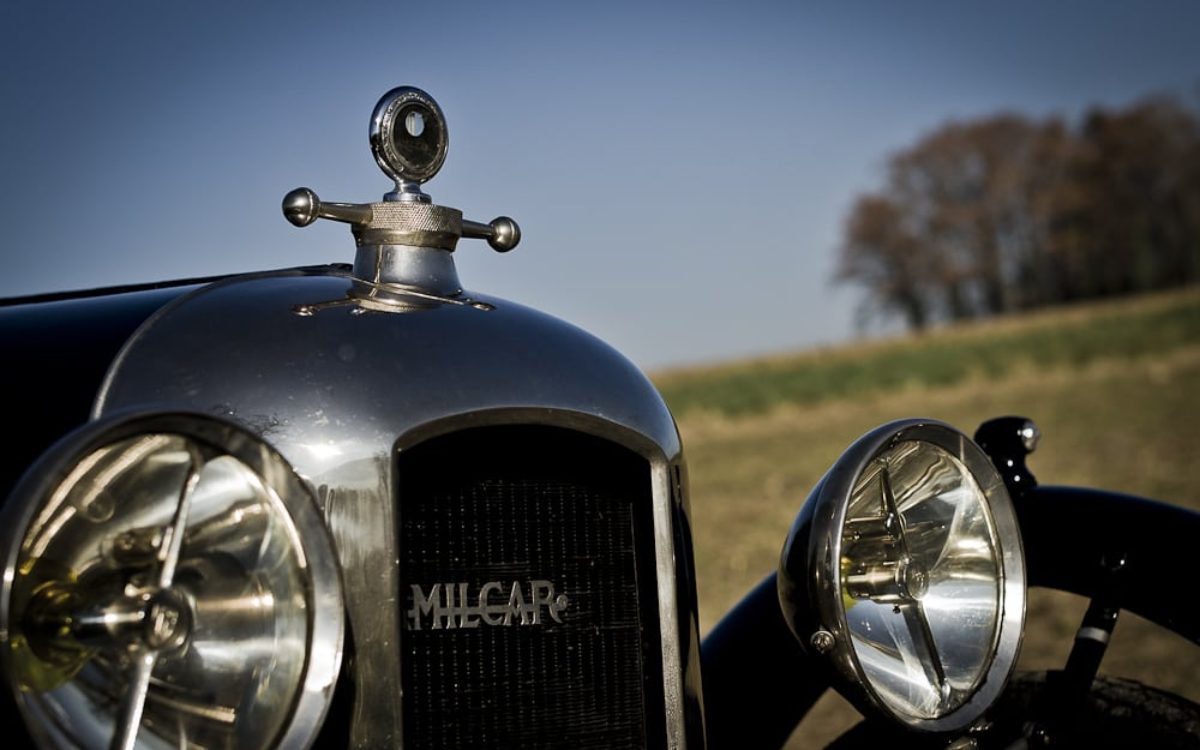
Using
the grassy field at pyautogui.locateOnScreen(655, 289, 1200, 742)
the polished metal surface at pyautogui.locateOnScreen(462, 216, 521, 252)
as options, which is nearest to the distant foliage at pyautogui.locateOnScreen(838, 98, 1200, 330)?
the grassy field at pyautogui.locateOnScreen(655, 289, 1200, 742)

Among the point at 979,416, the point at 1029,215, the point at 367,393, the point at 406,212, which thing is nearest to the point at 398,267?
the point at 406,212

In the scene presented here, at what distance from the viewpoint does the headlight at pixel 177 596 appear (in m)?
1.21

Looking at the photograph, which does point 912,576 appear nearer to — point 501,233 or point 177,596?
point 501,233

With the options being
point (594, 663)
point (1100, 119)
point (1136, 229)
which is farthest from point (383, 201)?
point (1100, 119)

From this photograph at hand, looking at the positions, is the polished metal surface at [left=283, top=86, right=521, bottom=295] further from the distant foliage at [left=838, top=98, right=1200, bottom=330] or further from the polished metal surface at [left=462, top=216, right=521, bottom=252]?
the distant foliage at [left=838, top=98, right=1200, bottom=330]

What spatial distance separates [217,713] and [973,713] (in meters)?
1.07

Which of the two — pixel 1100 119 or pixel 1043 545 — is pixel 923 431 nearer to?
pixel 1043 545

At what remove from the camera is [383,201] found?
1.86 metres

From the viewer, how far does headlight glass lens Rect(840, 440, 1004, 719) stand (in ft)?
5.77

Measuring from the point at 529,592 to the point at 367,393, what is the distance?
0.36 m

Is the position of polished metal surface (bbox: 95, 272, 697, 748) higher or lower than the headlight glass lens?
higher

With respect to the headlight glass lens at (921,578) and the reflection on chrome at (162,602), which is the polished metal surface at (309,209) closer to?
the reflection on chrome at (162,602)

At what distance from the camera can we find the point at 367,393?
1586 mm

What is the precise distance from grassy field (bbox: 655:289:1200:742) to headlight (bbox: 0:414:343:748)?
10.7 ft
